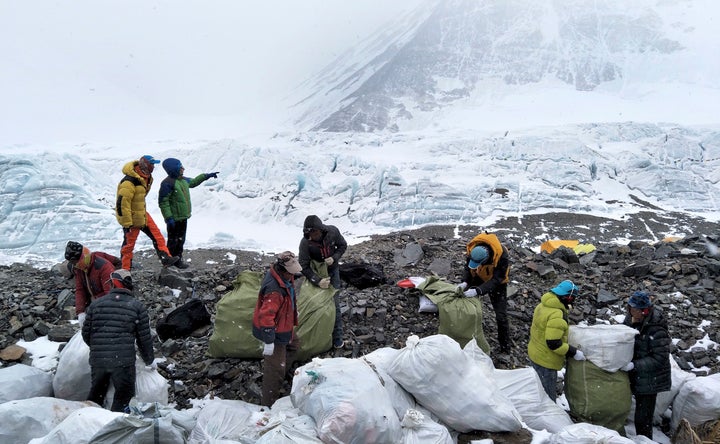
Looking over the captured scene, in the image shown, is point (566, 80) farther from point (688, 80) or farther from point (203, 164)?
point (203, 164)

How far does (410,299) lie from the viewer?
542 centimetres

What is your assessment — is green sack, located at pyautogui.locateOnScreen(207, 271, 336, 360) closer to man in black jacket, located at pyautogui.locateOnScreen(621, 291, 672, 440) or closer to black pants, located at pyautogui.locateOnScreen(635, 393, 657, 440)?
man in black jacket, located at pyautogui.locateOnScreen(621, 291, 672, 440)

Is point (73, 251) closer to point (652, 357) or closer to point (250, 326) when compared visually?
point (250, 326)

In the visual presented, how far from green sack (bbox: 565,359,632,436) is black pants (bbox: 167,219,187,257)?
16.4 ft

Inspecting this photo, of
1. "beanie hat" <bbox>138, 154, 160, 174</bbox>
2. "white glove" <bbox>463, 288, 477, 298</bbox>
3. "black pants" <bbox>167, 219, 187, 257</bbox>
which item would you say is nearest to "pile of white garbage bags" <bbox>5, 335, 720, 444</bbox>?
"white glove" <bbox>463, 288, 477, 298</bbox>

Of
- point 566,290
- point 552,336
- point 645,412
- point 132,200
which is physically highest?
point 132,200

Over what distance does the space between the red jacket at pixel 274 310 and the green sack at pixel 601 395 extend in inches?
95.1

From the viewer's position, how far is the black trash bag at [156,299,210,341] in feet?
15.1

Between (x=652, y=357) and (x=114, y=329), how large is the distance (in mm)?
4052

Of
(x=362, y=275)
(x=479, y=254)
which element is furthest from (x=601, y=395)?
(x=362, y=275)

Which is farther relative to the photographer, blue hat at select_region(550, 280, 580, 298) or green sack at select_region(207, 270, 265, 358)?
green sack at select_region(207, 270, 265, 358)

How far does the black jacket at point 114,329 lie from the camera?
10.2 feet

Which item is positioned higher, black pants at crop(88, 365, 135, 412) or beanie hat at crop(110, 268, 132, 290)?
beanie hat at crop(110, 268, 132, 290)

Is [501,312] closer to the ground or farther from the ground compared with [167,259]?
closer to the ground
